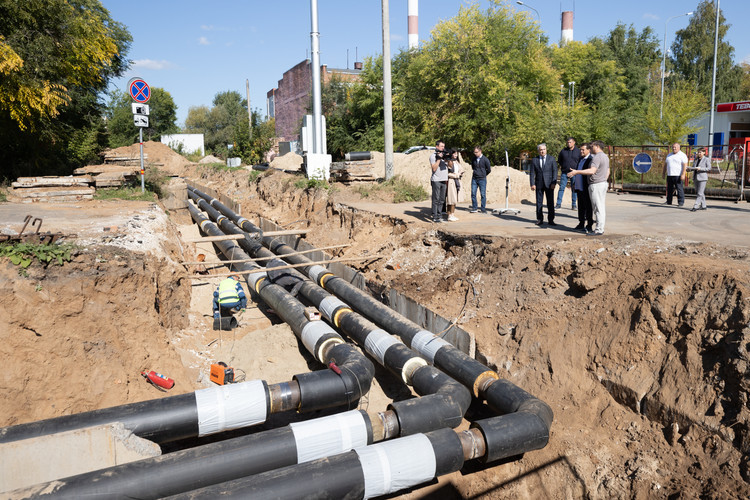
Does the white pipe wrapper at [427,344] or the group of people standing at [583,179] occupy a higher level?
the group of people standing at [583,179]

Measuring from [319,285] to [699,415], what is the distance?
21.1 feet

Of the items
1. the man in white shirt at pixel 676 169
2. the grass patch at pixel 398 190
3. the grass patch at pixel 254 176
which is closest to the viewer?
the man in white shirt at pixel 676 169

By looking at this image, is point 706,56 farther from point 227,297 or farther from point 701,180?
point 227,297

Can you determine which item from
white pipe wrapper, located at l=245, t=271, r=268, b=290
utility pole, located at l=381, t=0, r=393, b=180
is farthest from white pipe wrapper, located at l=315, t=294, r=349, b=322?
utility pole, located at l=381, t=0, r=393, b=180

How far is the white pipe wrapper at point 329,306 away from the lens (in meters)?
7.97

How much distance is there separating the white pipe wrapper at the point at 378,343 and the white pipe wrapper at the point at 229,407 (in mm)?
1883

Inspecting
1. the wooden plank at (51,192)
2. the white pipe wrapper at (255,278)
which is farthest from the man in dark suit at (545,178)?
the wooden plank at (51,192)

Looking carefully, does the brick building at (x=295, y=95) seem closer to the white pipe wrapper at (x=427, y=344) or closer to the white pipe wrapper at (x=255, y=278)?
the white pipe wrapper at (x=255, y=278)

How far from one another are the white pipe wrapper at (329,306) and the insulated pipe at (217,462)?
125 inches

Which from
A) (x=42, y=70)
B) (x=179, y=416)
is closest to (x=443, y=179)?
(x=179, y=416)

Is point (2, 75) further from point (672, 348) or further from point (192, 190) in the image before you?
point (672, 348)

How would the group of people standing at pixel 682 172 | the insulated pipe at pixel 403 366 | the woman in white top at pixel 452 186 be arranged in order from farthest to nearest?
1. the group of people standing at pixel 682 172
2. the woman in white top at pixel 452 186
3. the insulated pipe at pixel 403 366

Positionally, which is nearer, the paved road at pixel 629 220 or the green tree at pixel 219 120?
the paved road at pixel 629 220

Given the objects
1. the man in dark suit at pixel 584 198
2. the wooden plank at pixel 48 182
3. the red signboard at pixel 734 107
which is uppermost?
the red signboard at pixel 734 107
